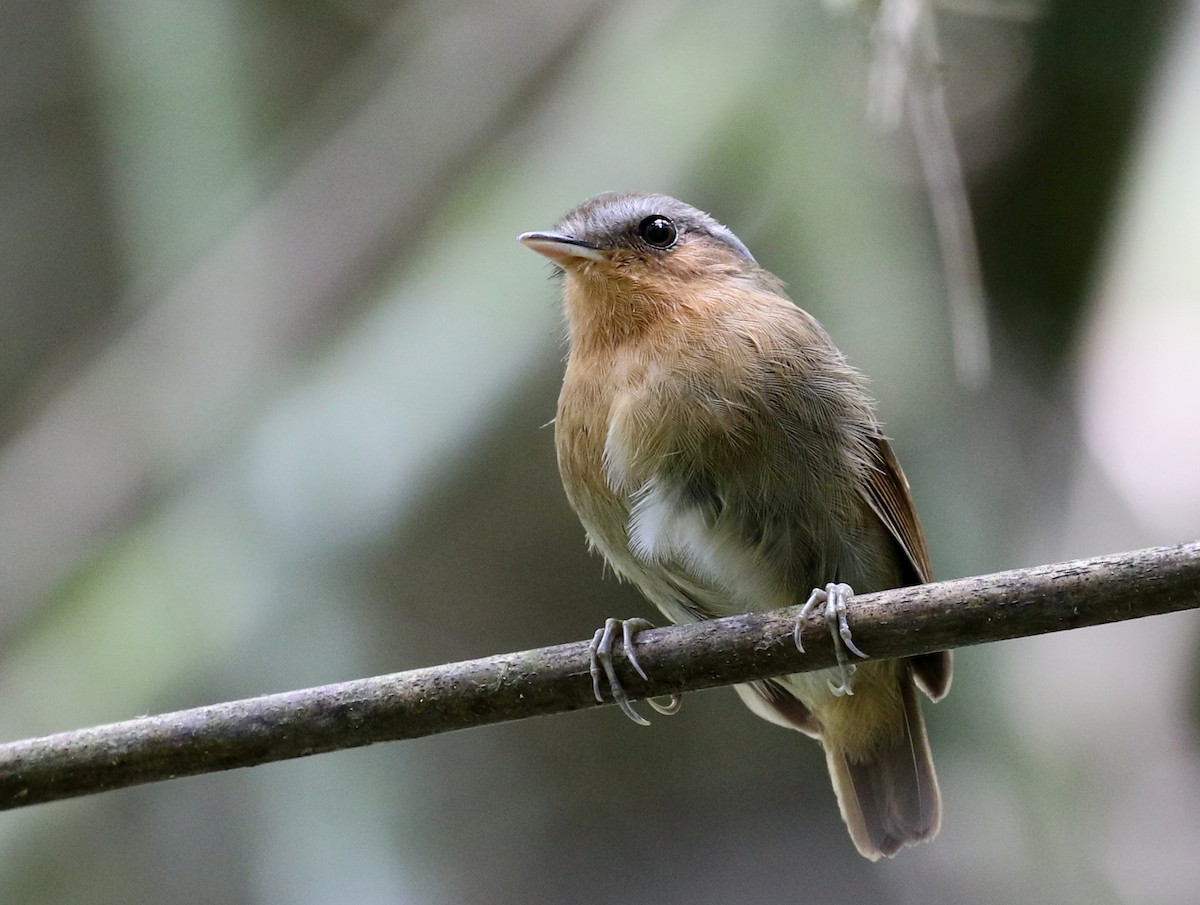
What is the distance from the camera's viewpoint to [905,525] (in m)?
3.02

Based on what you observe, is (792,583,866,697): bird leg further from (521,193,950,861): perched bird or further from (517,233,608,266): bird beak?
(517,233,608,266): bird beak

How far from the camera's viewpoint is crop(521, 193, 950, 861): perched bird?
268 cm

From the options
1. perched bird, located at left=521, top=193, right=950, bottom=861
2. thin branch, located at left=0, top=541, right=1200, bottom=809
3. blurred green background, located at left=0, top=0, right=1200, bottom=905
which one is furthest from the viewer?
blurred green background, located at left=0, top=0, right=1200, bottom=905

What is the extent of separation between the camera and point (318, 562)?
3.78 metres

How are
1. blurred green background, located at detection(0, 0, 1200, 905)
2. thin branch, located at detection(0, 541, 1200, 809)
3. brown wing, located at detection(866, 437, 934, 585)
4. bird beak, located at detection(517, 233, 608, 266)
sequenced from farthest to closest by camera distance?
blurred green background, located at detection(0, 0, 1200, 905), bird beak, located at detection(517, 233, 608, 266), brown wing, located at detection(866, 437, 934, 585), thin branch, located at detection(0, 541, 1200, 809)

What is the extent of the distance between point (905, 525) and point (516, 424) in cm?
188

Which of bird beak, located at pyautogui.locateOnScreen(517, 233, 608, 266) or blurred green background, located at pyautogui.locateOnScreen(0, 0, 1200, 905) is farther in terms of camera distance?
blurred green background, located at pyautogui.locateOnScreen(0, 0, 1200, 905)

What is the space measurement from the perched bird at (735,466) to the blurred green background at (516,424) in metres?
0.71

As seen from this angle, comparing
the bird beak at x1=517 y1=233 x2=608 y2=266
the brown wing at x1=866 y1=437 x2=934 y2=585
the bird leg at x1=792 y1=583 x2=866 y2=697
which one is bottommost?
the bird leg at x1=792 y1=583 x2=866 y2=697

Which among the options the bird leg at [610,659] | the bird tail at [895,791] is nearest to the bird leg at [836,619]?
the bird leg at [610,659]

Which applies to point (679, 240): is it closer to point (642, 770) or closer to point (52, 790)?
point (52, 790)

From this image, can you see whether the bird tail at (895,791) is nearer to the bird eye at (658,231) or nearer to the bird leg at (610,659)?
the bird leg at (610,659)

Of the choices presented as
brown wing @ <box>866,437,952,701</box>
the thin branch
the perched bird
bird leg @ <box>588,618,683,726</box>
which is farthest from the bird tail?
the thin branch

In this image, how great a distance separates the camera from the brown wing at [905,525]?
293 centimetres
